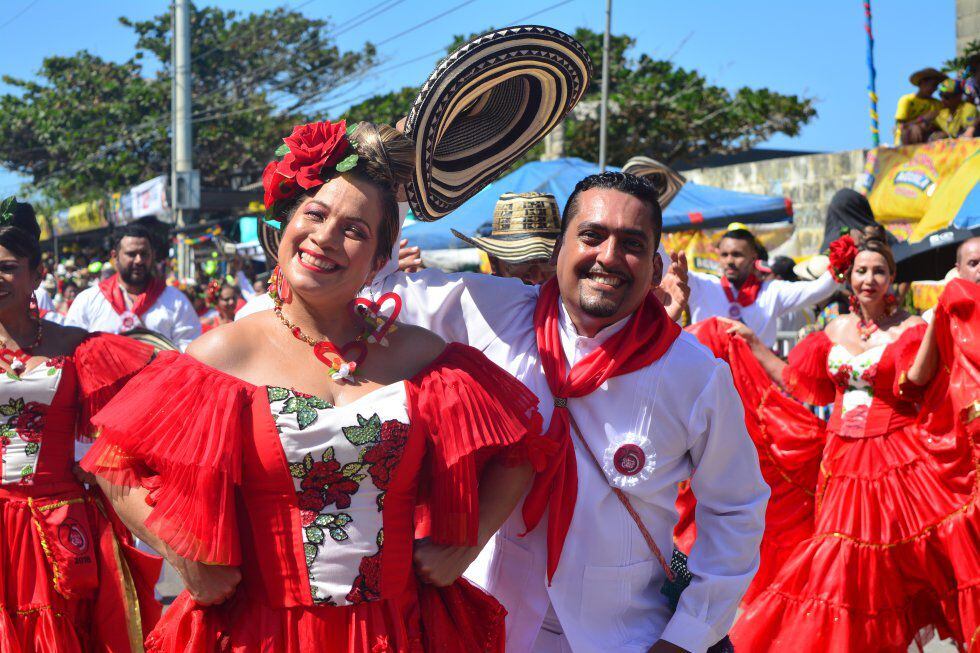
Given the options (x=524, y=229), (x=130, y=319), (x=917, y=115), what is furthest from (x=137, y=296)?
(x=917, y=115)

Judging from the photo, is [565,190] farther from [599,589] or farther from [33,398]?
[599,589]

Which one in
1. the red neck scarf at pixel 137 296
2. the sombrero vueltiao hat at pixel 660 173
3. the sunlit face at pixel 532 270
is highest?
the sombrero vueltiao hat at pixel 660 173

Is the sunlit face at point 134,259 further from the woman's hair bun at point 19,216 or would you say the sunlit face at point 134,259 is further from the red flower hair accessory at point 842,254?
the red flower hair accessory at point 842,254

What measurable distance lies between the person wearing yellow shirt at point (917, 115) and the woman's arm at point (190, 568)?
38.7ft

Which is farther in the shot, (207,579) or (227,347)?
(227,347)

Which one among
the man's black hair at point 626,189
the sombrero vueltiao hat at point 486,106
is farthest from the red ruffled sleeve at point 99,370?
the man's black hair at point 626,189

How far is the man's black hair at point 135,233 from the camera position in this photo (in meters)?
8.02

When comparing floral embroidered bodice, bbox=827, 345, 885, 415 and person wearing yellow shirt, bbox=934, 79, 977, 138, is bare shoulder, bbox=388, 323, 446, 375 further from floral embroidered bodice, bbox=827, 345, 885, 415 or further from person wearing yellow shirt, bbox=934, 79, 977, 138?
person wearing yellow shirt, bbox=934, 79, 977, 138

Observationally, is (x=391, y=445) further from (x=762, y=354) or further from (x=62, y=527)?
(x=762, y=354)

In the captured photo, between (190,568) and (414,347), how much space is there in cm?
72

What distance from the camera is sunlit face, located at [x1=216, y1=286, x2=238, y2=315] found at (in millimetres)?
12508

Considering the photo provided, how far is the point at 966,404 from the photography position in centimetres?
476

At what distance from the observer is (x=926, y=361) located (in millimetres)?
5094

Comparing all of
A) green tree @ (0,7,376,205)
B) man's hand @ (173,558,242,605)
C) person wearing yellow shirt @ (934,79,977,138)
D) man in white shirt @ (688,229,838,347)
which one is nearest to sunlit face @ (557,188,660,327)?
man's hand @ (173,558,242,605)
